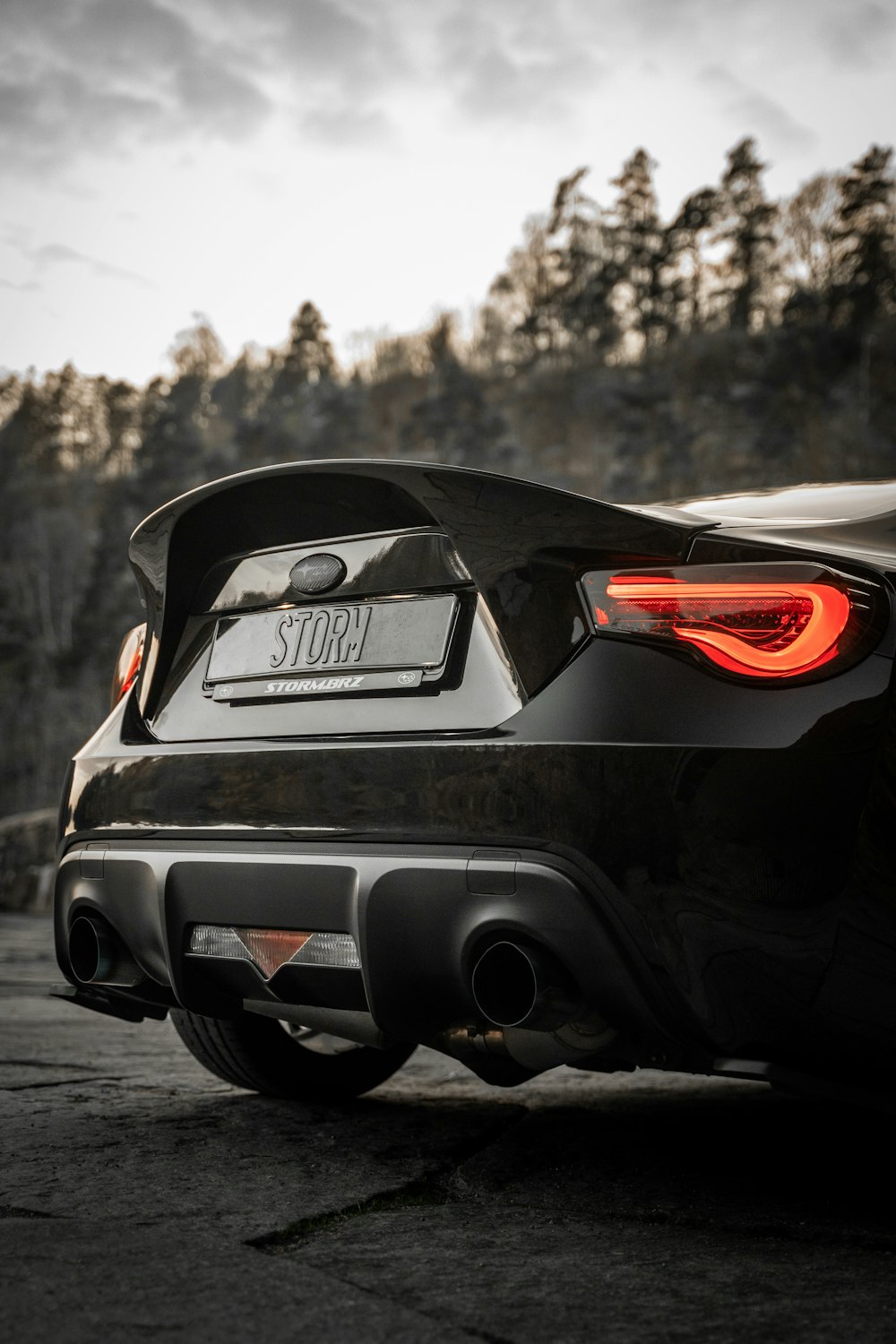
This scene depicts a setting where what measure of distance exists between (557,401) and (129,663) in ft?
183

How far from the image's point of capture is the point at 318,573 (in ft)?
8.30

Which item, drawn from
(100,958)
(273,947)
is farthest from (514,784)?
(100,958)

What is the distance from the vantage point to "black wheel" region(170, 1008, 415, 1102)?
301 centimetres

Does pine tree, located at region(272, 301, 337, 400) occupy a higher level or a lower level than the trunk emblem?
higher

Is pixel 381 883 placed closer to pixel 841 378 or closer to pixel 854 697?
pixel 854 697

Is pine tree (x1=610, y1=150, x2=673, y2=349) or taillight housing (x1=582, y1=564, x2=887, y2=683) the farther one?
pine tree (x1=610, y1=150, x2=673, y2=349)

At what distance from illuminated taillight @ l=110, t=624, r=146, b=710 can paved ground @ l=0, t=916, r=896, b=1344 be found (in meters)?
0.97

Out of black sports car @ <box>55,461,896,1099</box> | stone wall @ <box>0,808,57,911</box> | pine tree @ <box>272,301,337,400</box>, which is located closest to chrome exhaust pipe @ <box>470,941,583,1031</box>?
black sports car @ <box>55,461,896,1099</box>

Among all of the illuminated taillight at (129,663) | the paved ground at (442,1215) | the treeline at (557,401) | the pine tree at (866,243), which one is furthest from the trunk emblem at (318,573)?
the pine tree at (866,243)

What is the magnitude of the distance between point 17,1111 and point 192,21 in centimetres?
3720

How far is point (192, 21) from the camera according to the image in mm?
34750

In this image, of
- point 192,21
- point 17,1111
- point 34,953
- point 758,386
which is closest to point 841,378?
point 758,386

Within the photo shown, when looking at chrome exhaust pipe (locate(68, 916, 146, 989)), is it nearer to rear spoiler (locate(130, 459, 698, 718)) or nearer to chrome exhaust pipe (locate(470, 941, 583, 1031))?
rear spoiler (locate(130, 459, 698, 718))

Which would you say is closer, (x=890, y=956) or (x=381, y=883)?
(x=890, y=956)
